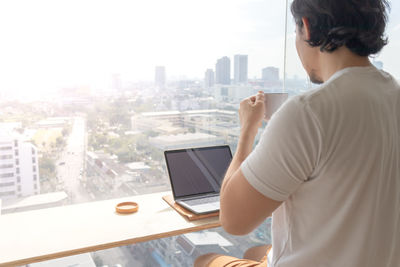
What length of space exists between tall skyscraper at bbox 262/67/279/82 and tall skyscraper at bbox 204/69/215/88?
0.32 metres

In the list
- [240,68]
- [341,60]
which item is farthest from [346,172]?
[240,68]

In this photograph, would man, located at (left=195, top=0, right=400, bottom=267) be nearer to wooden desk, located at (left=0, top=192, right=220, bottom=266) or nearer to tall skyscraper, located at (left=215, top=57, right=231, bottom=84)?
wooden desk, located at (left=0, top=192, right=220, bottom=266)

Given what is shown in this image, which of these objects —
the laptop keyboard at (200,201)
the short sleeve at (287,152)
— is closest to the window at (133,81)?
the laptop keyboard at (200,201)

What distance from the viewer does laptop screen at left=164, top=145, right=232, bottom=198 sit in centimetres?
151

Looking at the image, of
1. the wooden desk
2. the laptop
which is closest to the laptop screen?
Answer: the laptop

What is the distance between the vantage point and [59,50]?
1.56 meters

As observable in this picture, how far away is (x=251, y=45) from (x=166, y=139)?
2.32ft

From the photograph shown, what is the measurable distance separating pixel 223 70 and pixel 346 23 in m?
1.24

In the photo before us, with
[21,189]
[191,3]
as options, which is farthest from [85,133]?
[191,3]

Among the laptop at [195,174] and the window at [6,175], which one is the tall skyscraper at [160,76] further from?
the window at [6,175]

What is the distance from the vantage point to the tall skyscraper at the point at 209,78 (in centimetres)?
185

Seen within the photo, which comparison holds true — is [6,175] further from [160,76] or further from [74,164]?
[160,76]

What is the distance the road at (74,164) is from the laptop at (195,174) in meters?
0.43

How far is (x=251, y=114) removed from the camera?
97 cm
